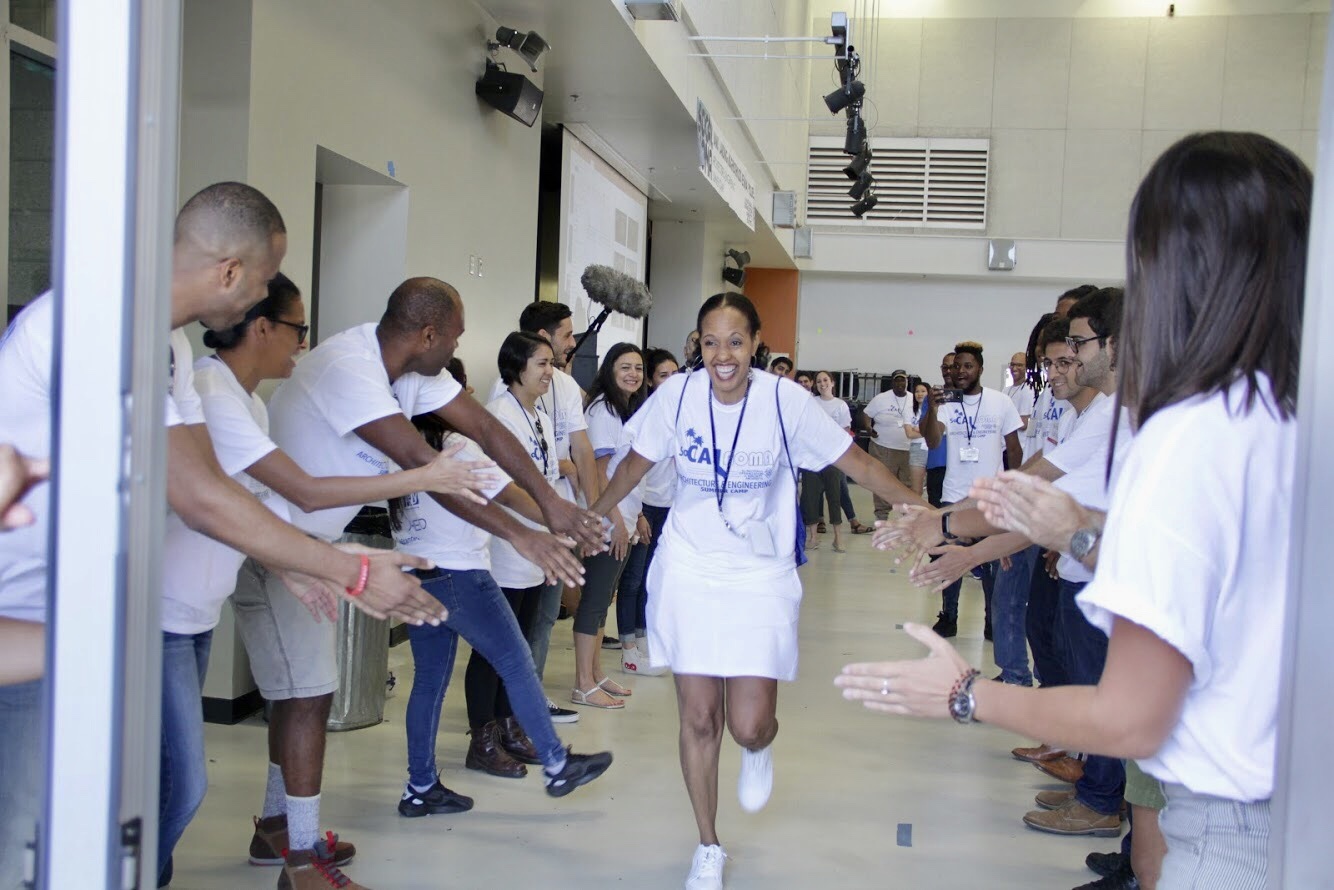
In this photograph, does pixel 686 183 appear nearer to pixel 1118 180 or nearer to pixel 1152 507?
pixel 1118 180

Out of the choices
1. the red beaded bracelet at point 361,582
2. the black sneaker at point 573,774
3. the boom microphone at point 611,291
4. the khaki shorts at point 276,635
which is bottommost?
the black sneaker at point 573,774

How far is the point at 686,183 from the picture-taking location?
1116cm

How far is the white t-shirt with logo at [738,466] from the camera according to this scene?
3.30m

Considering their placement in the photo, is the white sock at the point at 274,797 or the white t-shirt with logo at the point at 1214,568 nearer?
the white t-shirt with logo at the point at 1214,568

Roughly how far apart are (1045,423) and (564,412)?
2121 mm

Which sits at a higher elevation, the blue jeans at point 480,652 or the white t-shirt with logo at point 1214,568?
the white t-shirt with logo at point 1214,568

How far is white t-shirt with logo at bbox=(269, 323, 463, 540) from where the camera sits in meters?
3.13

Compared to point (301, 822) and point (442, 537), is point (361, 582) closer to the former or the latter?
point (301, 822)

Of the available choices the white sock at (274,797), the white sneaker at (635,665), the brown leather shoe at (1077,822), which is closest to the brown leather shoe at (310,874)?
the white sock at (274,797)

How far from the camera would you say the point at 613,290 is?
728cm

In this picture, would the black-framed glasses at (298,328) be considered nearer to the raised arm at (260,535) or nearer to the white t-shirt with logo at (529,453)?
the raised arm at (260,535)

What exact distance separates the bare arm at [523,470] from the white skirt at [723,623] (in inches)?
15.1

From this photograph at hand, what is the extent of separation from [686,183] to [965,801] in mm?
8027

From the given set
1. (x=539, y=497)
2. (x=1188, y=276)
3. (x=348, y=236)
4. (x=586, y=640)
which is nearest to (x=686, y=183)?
(x=348, y=236)
